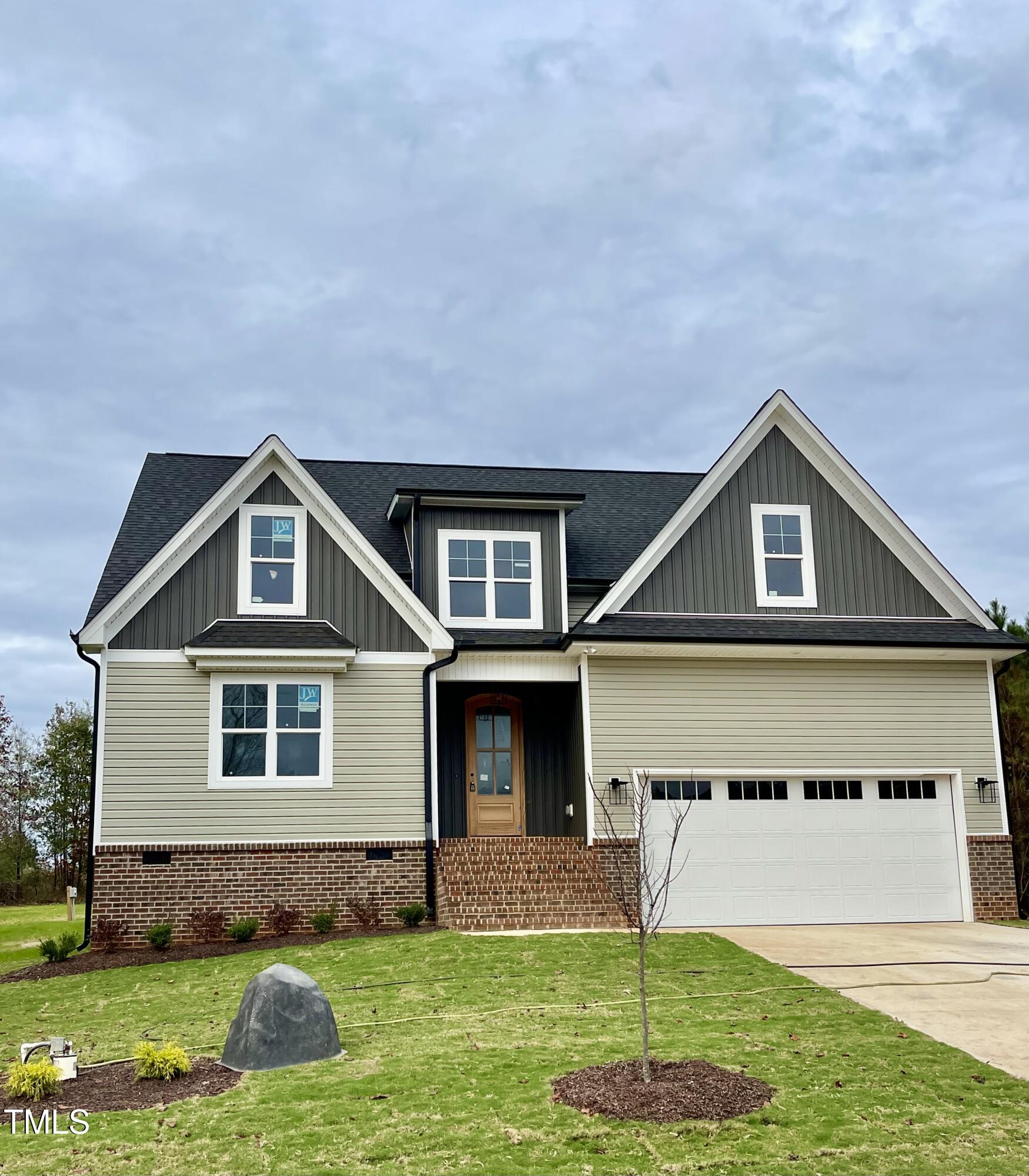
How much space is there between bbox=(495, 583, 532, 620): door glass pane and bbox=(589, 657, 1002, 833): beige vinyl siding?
2024 mm

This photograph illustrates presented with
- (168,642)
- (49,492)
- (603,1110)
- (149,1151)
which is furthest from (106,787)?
(49,492)

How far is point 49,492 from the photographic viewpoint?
3991cm

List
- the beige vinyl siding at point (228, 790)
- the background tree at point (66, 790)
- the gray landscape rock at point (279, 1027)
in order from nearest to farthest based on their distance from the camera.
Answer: the gray landscape rock at point (279, 1027) < the beige vinyl siding at point (228, 790) < the background tree at point (66, 790)

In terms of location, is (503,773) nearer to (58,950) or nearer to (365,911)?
(365,911)

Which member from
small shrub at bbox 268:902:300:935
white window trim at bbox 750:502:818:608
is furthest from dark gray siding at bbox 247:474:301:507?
white window trim at bbox 750:502:818:608

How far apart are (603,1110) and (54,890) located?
32307 millimetres

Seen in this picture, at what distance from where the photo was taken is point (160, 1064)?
332 inches

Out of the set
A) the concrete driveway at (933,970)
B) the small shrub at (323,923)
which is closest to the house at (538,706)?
the small shrub at (323,923)

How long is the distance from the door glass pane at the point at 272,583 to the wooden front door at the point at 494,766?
4.01 m

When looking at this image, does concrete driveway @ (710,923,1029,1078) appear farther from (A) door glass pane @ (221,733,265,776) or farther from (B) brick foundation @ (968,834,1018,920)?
(A) door glass pane @ (221,733,265,776)

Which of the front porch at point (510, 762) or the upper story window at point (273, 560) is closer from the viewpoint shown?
the upper story window at point (273, 560)

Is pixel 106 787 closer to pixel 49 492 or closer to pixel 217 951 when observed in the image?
pixel 217 951

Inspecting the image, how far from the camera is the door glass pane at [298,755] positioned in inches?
669

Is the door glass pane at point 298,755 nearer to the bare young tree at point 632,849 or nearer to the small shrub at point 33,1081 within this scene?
the bare young tree at point 632,849
